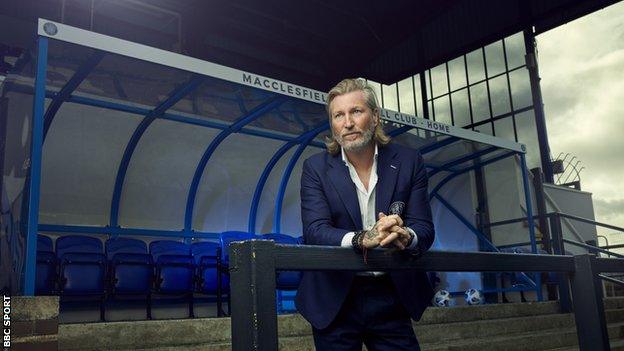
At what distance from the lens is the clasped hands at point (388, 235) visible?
1622 mm

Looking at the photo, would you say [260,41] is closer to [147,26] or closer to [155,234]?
[147,26]

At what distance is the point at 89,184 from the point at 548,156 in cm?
1099

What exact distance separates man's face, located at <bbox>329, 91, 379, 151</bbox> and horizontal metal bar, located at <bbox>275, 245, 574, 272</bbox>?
0.55 m

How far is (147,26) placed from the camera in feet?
43.9

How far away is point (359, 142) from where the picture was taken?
2.10 metres

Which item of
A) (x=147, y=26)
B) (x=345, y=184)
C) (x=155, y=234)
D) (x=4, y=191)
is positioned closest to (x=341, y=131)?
(x=345, y=184)

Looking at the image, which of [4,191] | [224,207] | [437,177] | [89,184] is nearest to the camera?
[4,191]

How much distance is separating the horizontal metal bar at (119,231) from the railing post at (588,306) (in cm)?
599

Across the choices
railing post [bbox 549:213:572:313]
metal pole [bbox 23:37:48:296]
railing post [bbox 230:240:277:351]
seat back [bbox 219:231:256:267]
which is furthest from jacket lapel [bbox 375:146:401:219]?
railing post [bbox 549:213:572:313]

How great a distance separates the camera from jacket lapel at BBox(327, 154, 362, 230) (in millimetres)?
2080

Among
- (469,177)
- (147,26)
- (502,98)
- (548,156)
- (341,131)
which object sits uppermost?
(147,26)

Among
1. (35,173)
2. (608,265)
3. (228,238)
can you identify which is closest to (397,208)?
(608,265)

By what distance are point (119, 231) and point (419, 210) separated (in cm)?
585

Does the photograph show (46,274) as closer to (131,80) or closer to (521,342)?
(131,80)
